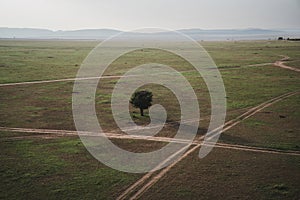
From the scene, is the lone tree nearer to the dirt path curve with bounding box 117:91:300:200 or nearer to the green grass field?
the green grass field

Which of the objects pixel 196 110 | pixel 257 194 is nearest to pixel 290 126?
pixel 196 110

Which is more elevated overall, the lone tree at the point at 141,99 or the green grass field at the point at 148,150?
the lone tree at the point at 141,99

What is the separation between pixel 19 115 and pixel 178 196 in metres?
20.6

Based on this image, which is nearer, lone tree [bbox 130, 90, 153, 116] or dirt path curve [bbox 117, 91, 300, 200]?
dirt path curve [bbox 117, 91, 300, 200]

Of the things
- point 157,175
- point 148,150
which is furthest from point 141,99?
point 157,175

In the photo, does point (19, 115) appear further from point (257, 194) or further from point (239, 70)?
point (239, 70)

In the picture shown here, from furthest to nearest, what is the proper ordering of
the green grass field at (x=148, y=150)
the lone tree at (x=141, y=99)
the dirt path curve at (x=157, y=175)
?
the lone tree at (x=141, y=99) → the green grass field at (x=148, y=150) → the dirt path curve at (x=157, y=175)

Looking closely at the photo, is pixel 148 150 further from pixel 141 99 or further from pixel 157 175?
pixel 141 99

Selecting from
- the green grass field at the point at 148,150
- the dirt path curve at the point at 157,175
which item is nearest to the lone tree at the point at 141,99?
the green grass field at the point at 148,150

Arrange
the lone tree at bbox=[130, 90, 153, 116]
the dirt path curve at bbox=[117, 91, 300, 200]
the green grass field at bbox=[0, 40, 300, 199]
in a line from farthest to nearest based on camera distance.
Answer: the lone tree at bbox=[130, 90, 153, 116], the green grass field at bbox=[0, 40, 300, 199], the dirt path curve at bbox=[117, 91, 300, 200]

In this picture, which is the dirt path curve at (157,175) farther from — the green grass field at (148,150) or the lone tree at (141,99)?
the lone tree at (141,99)

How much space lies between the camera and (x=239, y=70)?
194ft

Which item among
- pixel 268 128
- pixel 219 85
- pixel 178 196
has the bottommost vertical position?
pixel 178 196

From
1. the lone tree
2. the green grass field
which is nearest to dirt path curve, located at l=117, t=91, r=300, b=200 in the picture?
the green grass field
